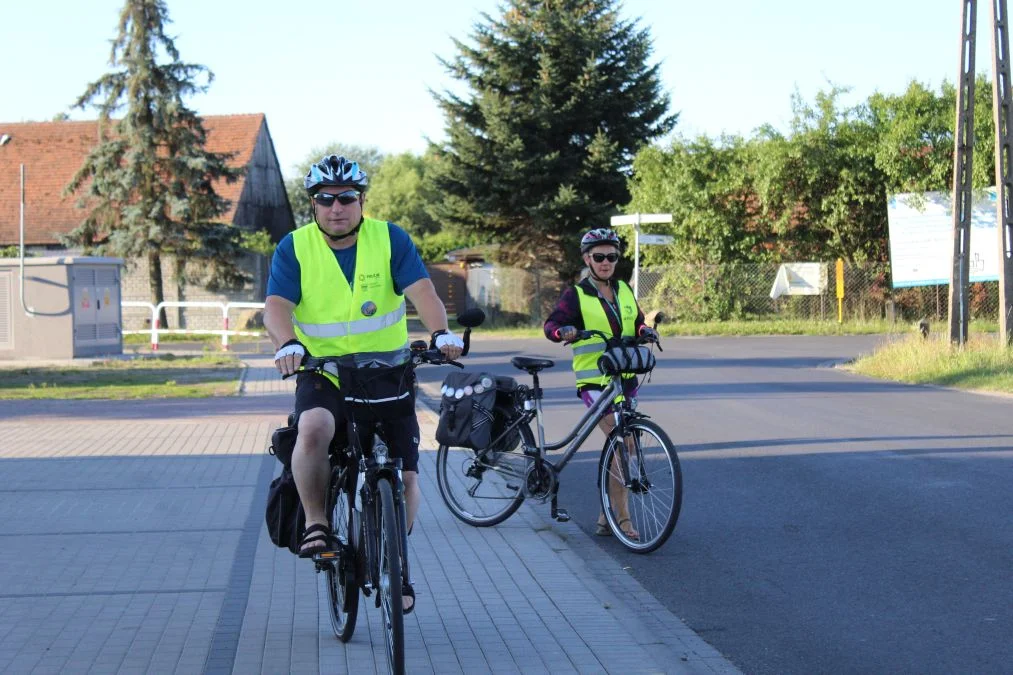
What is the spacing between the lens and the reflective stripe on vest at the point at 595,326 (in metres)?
7.36

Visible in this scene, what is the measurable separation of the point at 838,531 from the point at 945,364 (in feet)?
38.7

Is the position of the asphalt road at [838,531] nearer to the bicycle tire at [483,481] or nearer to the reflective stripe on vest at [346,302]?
the bicycle tire at [483,481]

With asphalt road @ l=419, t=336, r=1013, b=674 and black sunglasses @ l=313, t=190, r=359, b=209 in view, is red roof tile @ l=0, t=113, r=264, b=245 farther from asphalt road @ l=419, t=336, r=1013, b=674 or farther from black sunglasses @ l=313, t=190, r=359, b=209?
→ black sunglasses @ l=313, t=190, r=359, b=209

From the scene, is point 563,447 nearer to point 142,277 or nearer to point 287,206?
point 142,277

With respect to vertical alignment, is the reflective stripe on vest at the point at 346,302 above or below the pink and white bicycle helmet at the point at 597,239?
below

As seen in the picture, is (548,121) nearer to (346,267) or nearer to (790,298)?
(790,298)

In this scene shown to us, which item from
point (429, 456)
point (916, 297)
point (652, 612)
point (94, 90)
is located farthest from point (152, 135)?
point (652, 612)

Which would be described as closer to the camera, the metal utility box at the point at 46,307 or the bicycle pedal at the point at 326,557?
the bicycle pedal at the point at 326,557

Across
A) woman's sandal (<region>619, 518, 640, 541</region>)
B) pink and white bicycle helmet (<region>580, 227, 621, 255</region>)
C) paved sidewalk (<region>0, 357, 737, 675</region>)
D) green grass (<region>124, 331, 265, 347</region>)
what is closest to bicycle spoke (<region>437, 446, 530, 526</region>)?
paved sidewalk (<region>0, 357, 737, 675</region>)

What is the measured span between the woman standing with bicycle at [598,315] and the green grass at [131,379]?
10316 mm

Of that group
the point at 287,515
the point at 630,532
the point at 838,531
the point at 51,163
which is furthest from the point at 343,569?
the point at 51,163

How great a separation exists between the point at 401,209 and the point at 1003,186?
7237cm

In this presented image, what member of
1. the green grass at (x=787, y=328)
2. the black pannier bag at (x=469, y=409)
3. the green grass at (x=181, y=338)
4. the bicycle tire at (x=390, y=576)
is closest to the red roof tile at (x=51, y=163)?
the green grass at (x=181, y=338)

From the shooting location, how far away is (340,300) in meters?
4.88
